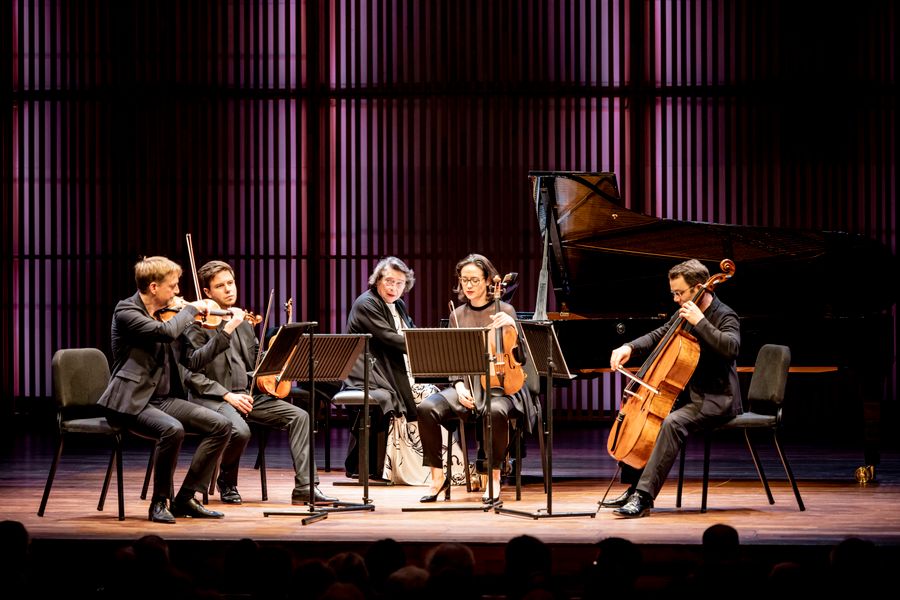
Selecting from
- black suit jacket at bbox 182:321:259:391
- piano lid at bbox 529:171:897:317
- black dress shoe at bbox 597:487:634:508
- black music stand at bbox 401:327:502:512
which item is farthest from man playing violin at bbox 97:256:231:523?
piano lid at bbox 529:171:897:317

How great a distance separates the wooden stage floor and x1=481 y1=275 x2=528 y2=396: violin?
58 centimetres

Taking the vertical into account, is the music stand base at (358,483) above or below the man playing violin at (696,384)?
below

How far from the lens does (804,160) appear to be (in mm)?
8766

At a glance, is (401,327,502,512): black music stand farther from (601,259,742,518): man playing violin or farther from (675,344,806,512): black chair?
(675,344,806,512): black chair

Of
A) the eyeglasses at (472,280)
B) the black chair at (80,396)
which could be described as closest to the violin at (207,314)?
the black chair at (80,396)

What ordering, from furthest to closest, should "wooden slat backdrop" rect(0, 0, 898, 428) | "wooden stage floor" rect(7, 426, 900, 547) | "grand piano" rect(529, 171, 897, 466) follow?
"wooden slat backdrop" rect(0, 0, 898, 428) < "grand piano" rect(529, 171, 897, 466) < "wooden stage floor" rect(7, 426, 900, 547)

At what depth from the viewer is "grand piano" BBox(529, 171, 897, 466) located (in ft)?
19.6

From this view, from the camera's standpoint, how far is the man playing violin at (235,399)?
5.19 m

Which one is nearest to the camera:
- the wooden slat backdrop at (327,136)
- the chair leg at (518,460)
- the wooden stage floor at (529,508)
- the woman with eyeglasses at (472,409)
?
the wooden stage floor at (529,508)

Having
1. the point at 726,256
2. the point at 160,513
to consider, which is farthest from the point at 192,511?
the point at 726,256

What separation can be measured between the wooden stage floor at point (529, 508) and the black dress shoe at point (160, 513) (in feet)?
0.22

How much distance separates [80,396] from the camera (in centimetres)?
511

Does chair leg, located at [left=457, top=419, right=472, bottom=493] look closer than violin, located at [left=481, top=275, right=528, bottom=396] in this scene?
No

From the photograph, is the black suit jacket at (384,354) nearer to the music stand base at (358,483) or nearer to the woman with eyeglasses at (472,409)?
the music stand base at (358,483)
